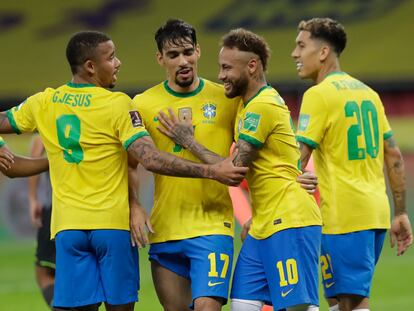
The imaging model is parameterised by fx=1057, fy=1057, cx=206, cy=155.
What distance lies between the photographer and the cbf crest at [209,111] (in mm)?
6883

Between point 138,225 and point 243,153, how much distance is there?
806mm

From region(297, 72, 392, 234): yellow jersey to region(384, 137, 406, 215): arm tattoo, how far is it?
11.1 inches

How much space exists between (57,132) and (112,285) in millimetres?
1018

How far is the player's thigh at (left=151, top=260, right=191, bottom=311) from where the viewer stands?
689 cm

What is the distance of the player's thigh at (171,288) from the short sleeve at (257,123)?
1.09 metres

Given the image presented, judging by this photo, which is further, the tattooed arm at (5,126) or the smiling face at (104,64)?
the tattooed arm at (5,126)

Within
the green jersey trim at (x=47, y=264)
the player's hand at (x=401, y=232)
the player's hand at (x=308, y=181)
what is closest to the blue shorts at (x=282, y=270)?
the player's hand at (x=308, y=181)

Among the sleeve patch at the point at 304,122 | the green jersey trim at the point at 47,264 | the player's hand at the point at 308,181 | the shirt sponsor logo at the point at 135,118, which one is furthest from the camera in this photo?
the green jersey trim at the point at 47,264

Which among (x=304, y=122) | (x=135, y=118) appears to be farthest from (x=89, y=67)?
(x=304, y=122)

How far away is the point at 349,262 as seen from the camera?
7.11 meters

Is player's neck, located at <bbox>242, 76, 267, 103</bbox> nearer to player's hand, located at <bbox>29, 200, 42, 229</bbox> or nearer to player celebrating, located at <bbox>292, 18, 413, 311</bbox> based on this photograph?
player celebrating, located at <bbox>292, 18, 413, 311</bbox>

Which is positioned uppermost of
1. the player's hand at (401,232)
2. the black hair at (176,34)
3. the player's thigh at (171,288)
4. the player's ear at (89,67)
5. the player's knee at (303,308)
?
the black hair at (176,34)

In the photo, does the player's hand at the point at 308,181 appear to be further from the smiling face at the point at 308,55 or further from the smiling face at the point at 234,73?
the smiling face at the point at 308,55

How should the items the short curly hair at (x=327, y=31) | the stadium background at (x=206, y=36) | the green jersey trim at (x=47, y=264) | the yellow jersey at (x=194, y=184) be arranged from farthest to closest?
the stadium background at (x=206, y=36)
the green jersey trim at (x=47, y=264)
the short curly hair at (x=327, y=31)
the yellow jersey at (x=194, y=184)
